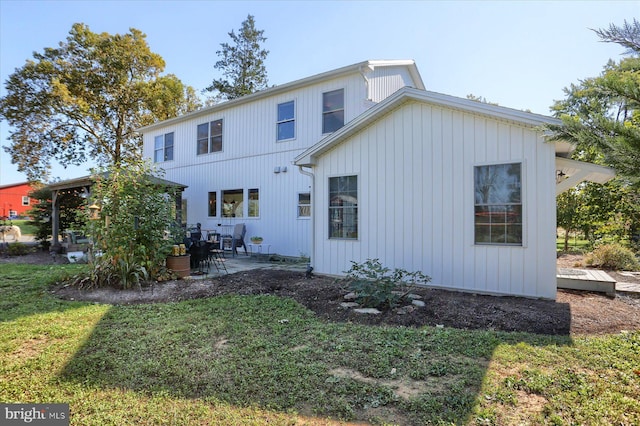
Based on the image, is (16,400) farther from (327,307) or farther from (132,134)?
(132,134)

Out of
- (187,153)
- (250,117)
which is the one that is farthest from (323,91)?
(187,153)

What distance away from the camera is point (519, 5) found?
512 cm

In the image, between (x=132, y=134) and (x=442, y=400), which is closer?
(x=442, y=400)

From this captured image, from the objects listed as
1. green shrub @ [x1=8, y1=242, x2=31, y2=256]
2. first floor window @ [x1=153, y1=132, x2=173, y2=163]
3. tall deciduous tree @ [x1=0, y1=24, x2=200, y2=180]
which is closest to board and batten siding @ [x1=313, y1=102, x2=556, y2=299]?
first floor window @ [x1=153, y1=132, x2=173, y2=163]

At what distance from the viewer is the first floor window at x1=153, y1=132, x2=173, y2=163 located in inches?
587

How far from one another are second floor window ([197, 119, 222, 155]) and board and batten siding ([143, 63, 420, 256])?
0.22 metres

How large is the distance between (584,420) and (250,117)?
11621mm

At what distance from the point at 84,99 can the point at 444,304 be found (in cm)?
2269

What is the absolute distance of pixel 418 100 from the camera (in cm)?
619

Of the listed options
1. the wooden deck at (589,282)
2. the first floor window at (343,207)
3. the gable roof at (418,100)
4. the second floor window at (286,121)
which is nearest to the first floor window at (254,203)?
the second floor window at (286,121)

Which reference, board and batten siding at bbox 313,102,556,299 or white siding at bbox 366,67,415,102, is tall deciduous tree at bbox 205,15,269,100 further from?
board and batten siding at bbox 313,102,556,299

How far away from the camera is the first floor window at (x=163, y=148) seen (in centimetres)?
1491

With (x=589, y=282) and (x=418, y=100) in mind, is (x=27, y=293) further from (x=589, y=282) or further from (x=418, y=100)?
(x=589, y=282)

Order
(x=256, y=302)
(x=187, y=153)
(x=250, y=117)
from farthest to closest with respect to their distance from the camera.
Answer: (x=187, y=153) → (x=250, y=117) → (x=256, y=302)
